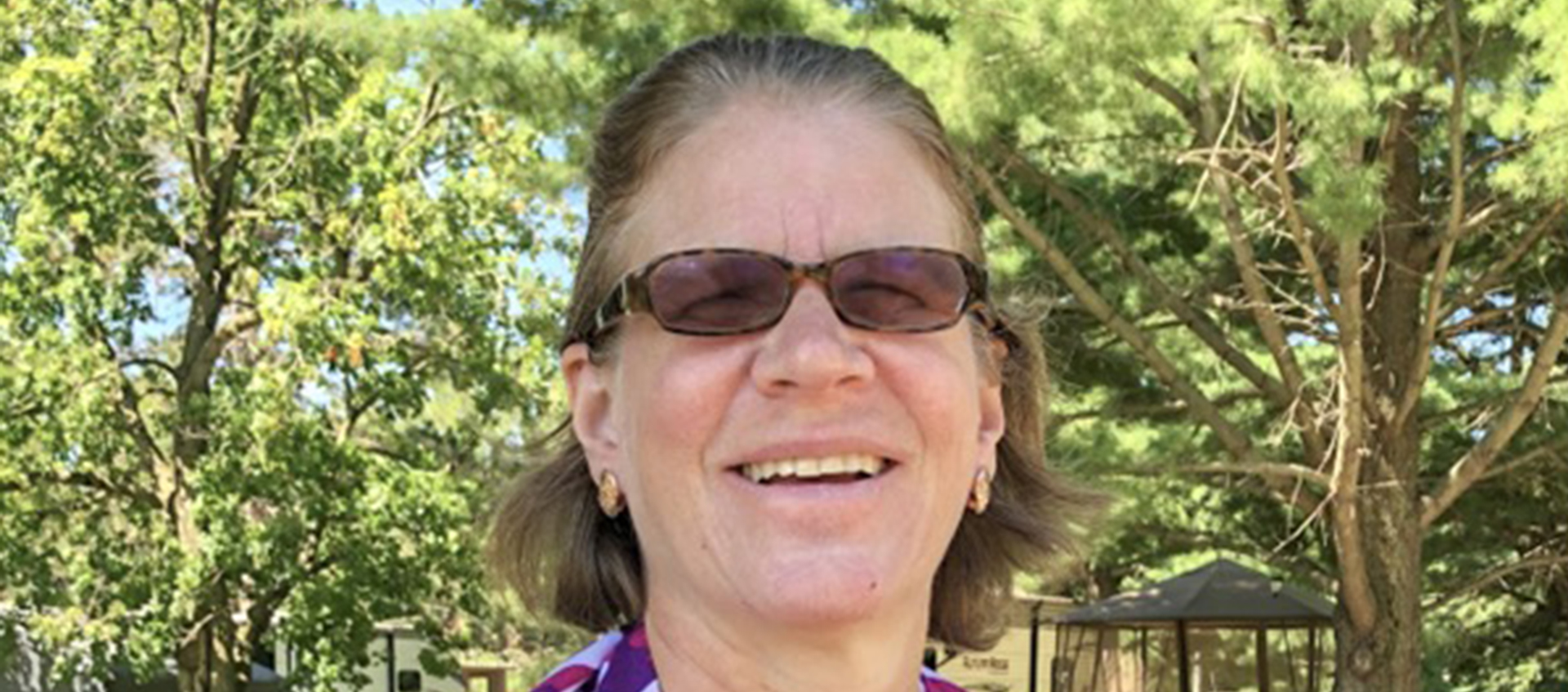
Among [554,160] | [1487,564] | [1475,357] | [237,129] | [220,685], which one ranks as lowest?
[220,685]

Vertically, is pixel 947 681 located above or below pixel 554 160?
below

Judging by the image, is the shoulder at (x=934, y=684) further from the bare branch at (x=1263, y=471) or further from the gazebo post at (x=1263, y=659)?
the gazebo post at (x=1263, y=659)

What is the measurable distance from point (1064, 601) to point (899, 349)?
1624 cm

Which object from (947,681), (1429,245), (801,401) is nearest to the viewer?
(801,401)

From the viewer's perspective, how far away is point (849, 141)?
131cm

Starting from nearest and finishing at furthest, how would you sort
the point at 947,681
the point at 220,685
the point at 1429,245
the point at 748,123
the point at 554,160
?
the point at 748,123
the point at 947,681
the point at 1429,245
the point at 554,160
the point at 220,685

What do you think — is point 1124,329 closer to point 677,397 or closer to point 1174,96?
point 1174,96

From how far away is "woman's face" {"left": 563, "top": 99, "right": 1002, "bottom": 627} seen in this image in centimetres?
119

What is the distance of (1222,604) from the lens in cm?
1353

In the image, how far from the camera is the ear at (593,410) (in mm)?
1359

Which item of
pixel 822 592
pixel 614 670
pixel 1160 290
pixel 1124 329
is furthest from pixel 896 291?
pixel 1160 290

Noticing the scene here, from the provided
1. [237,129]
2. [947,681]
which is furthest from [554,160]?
Result: [947,681]

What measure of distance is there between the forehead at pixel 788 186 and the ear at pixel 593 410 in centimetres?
10

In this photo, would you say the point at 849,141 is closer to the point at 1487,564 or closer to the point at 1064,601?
the point at 1487,564
